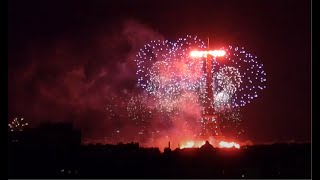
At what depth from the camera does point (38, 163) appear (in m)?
29.8

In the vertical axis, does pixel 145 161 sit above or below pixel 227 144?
below

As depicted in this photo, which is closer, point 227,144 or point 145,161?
point 145,161

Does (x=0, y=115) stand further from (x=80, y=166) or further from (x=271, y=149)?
(x=271, y=149)

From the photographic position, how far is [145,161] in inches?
1335

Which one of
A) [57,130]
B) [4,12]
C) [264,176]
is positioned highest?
[4,12]

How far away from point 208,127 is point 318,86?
104 ft

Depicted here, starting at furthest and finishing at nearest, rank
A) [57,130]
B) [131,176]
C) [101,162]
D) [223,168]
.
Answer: [57,130]
[101,162]
[223,168]
[131,176]

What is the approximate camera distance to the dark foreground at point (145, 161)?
29.8m

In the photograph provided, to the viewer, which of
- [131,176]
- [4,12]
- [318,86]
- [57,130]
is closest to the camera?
[318,86]

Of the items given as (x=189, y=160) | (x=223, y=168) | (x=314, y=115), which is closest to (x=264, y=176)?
(x=223, y=168)

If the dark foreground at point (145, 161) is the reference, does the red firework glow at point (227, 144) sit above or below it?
above

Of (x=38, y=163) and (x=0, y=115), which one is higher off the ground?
(x=0, y=115)

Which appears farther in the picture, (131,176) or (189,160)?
(189,160)

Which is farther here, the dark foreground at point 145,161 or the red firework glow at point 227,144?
the red firework glow at point 227,144
